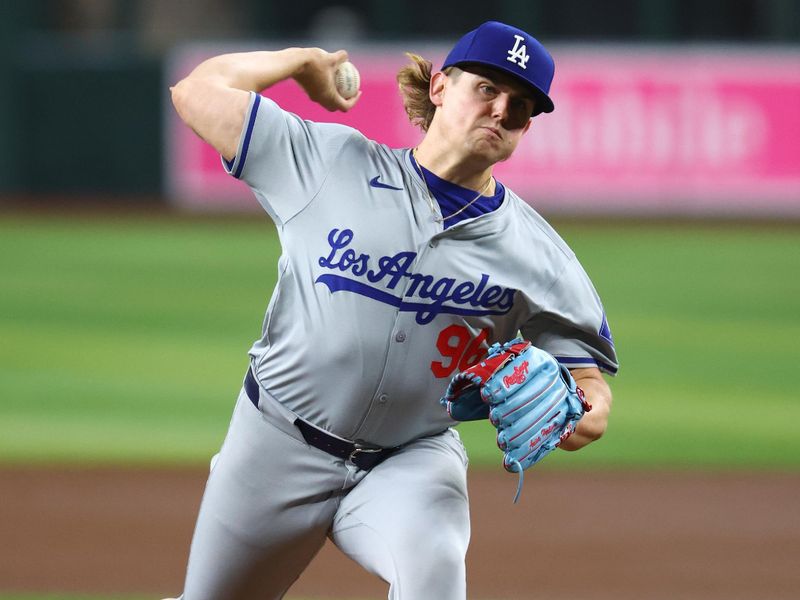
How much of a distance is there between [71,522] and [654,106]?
1257 cm

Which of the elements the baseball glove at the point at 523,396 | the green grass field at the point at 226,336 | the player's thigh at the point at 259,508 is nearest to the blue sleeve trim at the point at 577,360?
the baseball glove at the point at 523,396

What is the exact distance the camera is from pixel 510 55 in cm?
388

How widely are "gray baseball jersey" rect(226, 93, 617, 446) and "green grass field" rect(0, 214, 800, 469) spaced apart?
14.5ft

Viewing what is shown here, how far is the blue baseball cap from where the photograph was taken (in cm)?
389

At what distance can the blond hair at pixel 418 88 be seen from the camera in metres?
4.23

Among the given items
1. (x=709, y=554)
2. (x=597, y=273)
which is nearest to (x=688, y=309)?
(x=597, y=273)

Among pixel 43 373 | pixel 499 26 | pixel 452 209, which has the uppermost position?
pixel 499 26

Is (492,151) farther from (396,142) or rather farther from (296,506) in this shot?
(396,142)

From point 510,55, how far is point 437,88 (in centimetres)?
29

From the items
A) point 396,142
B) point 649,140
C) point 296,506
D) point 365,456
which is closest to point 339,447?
point 365,456

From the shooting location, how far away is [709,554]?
22.1 ft

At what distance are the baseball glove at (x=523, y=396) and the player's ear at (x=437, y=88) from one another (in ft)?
2.38

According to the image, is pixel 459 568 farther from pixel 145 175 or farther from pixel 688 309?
pixel 145 175

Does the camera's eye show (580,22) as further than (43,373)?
Yes
